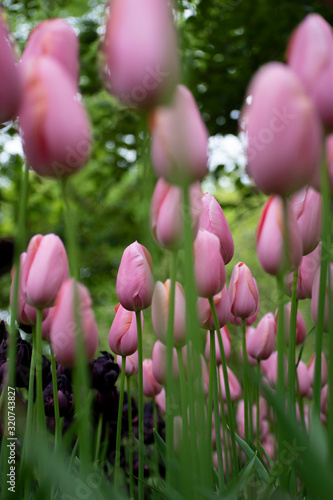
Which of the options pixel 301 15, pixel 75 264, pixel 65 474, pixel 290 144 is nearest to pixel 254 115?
pixel 290 144

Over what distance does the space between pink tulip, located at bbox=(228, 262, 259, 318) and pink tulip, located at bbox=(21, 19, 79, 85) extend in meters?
0.49

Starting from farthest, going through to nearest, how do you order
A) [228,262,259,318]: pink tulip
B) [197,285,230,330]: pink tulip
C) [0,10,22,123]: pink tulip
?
[228,262,259,318]: pink tulip < [197,285,230,330]: pink tulip < [0,10,22,123]: pink tulip

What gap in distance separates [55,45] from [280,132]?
20 cm

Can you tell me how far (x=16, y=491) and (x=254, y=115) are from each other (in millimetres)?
375

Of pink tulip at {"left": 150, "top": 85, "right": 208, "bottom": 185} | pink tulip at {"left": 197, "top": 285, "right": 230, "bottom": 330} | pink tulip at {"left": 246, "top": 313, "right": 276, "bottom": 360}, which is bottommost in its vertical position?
pink tulip at {"left": 246, "top": 313, "right": 276, "bottom": 360}

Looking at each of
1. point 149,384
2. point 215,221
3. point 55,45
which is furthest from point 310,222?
point 149,384

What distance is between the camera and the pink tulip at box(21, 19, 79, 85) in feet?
1.46

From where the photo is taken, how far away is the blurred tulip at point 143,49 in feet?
1.33

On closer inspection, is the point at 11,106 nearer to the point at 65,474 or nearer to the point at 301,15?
the point at 65,474

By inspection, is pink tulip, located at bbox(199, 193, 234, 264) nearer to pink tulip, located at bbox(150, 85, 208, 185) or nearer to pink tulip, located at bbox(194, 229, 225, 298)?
pink tulip, located at bbox(194, 229, 225, 298)

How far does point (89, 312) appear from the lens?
0.51 meters

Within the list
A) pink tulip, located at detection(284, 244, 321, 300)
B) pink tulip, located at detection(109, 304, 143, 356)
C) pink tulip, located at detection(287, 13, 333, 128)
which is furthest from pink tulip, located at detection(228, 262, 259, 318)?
pink tulip, located at detection(287, 13, 333, 128)

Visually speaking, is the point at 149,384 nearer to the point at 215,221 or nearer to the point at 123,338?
the point at 123,338

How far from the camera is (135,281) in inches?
27.9
